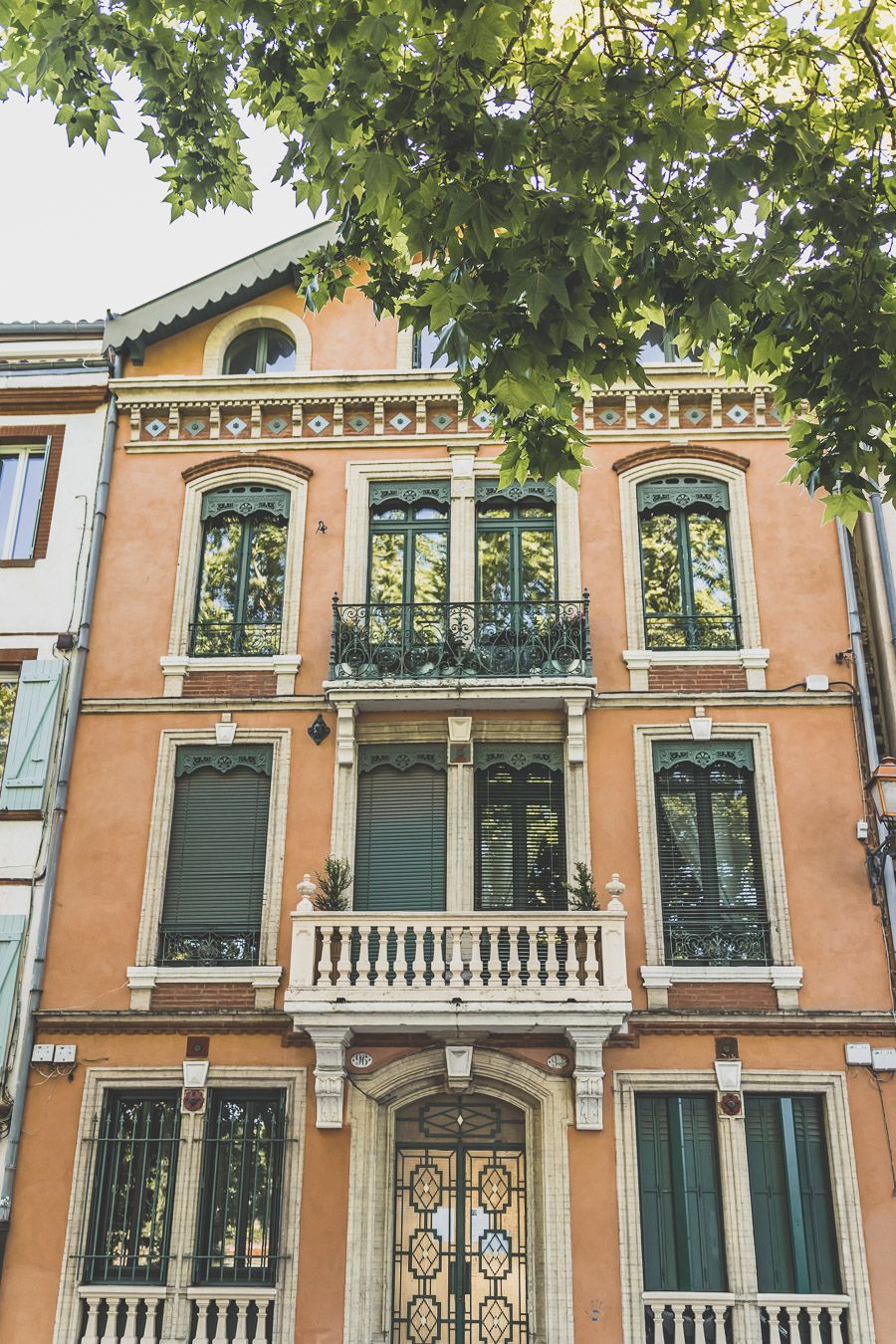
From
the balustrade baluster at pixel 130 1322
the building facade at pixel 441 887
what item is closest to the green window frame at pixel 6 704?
the building facade at pixel 441 887

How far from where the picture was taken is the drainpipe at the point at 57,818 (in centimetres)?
1359

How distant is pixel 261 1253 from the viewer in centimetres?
1322

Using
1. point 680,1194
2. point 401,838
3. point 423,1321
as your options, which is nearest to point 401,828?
point 401,838

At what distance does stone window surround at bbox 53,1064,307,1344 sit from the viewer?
1293 cm

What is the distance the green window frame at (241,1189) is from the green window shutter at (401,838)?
8.47ft

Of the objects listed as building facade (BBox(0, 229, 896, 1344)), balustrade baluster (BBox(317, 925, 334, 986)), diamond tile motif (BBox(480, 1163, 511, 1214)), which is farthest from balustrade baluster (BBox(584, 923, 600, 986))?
balustrade baluster (BBox(317, 925, 334, 986))

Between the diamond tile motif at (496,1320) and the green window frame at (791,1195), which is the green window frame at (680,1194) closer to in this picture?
the green window frame at (791,1195)

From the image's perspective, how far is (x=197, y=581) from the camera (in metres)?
16.3

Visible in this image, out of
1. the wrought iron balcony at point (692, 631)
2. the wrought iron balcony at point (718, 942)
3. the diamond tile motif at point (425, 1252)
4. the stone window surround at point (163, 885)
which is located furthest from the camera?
the wrought iron balcony at point (692, 631)

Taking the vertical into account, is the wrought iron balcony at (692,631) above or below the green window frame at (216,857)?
above

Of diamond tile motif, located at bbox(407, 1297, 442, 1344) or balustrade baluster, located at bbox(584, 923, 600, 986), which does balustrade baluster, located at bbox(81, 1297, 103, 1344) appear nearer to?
diamond tile motif, located at bbox(407, 1297, 442, 1344)

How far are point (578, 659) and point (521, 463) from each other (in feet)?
18.7

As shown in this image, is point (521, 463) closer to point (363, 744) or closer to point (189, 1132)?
point (363, 744)

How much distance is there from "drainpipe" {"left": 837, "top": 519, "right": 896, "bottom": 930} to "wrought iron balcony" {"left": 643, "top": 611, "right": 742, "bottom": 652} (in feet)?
4.54
